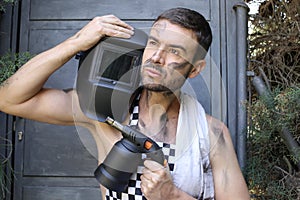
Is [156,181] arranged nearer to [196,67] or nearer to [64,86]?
[196,67]

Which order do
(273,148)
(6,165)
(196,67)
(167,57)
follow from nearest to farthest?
(167,57)
(196,67)
(273,148)
(6,165)

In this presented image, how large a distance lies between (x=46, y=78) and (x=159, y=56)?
0.41 m

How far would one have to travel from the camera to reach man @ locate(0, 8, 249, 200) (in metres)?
1.67

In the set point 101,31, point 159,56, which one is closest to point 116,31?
point 101,31

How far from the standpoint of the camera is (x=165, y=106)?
6.10 feet

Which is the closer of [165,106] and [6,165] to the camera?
[165,106]

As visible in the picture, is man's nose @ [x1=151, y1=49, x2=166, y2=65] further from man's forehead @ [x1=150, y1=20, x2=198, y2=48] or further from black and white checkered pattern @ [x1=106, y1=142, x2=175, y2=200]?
black and white checkered pattern @ [x1=106, y1=142, x2=175, y2=200]

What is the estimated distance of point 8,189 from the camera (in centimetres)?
232

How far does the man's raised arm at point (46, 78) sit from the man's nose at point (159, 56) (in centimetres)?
11

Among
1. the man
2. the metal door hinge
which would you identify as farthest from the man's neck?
the metal door hinge

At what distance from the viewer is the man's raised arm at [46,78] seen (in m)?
1.67

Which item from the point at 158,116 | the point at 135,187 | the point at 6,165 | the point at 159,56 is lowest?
the point at 6,165

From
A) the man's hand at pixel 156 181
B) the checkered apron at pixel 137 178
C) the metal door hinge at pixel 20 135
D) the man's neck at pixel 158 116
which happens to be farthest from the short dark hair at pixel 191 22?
the metal door hinge at pixel 20 135

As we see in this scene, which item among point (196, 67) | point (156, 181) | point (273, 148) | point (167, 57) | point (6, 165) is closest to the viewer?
point (156, 181)
